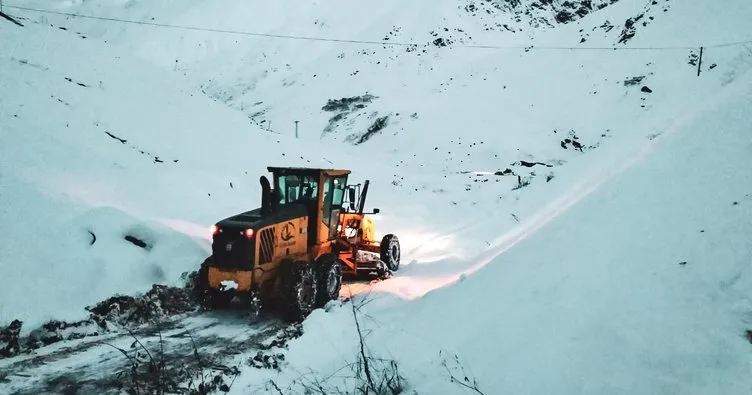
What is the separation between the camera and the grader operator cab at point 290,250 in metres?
8.20

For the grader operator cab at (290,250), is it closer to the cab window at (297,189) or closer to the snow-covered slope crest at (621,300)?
the cab window at (297,189)

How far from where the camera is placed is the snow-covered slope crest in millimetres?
3498

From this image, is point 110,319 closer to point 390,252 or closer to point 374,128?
point 390,252

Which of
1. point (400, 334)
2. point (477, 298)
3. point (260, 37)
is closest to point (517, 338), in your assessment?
point (477, 298)

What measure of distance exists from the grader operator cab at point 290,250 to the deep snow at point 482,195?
2.97ft

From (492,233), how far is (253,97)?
4351 centimetres

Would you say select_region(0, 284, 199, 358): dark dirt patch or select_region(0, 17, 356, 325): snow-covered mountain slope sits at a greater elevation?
select_region(0, 17, 356, 325): snow-covered mountain slope

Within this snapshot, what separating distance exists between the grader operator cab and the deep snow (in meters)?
0.91

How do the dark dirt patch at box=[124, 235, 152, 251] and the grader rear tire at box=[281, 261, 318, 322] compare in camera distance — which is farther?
the dark dirt patch at box=[124, 235, 152, 251]

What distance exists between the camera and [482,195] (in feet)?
78.7

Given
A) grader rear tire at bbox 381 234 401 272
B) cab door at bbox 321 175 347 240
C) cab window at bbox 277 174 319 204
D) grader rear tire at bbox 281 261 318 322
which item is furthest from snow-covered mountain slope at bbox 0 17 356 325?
grader rear tire at bbox 381 234 401 272

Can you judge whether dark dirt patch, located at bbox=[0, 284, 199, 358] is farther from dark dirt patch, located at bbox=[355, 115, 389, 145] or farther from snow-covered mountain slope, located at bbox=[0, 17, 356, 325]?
dark dirt patch, located at bbox=[355, 115, 389, 145]

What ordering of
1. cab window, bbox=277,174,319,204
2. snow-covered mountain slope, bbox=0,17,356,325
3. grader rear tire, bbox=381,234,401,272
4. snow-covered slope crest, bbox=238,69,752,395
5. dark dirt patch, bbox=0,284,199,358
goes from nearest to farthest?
snow-covered slope crest, bbox=238,69,752,395 → dark dirt patch, bbox=0,284,199,358 → snow-covered mountain slope, bbox=0,17,356,325 → cab window, bbox=277,174,319,204 → grader rear tire, bbox=381,234,401,272

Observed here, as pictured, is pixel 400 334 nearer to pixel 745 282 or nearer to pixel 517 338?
pixel 517 338
